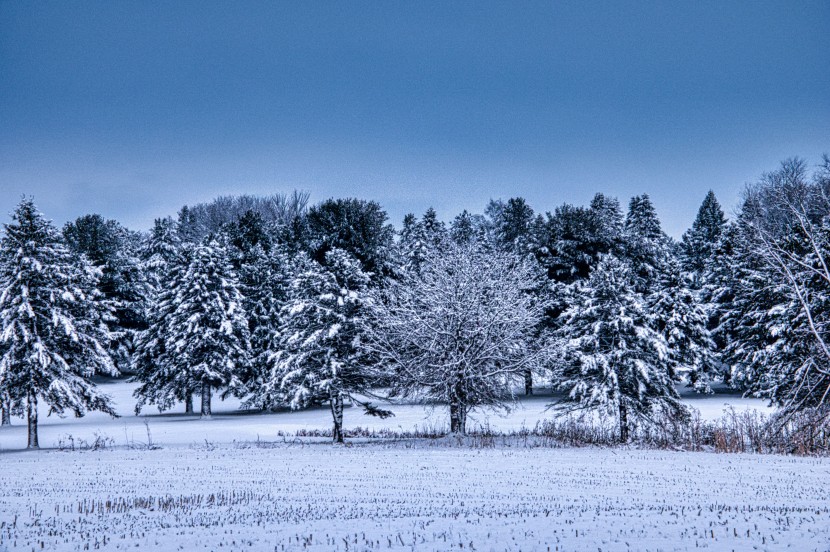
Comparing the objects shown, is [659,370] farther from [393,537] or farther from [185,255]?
[185,255]

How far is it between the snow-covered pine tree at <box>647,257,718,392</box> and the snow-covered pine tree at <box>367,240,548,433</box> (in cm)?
1919

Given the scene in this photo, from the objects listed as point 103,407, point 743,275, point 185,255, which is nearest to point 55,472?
point 103,407

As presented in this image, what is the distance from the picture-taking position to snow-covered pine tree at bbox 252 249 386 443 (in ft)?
92.8

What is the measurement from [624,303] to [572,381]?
12.6ft

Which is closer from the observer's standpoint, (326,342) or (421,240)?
(326,342)

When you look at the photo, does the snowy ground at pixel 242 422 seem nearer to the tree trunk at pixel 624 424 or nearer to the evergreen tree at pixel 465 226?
the tree trunk at pixel 624 424

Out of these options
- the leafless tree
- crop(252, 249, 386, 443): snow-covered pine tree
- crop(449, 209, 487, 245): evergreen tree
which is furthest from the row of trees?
crop(449, 209, 487, 245): evergreen tree

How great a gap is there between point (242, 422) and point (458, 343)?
17.6 metres

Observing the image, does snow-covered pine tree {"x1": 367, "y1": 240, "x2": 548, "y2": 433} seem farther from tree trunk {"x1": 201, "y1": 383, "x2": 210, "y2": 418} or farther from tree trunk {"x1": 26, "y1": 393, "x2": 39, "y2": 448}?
tree trunk {"x1": 201, "y1": 383, "x2": 210, "y2": 418}

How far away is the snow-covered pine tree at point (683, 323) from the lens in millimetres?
45562

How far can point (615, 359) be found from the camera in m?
27.4

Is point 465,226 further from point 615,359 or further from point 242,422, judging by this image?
point 615,359

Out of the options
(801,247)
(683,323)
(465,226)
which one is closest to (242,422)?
(683,323)

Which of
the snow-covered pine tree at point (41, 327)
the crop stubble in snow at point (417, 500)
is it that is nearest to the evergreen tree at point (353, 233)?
the snow-covered pine tree at point (41, 327)
